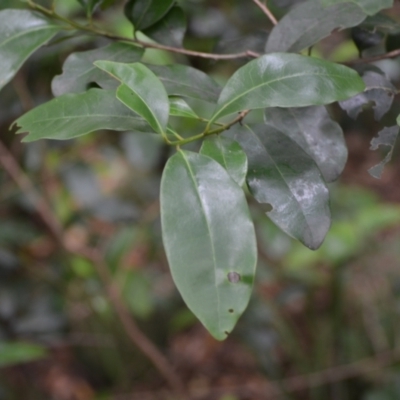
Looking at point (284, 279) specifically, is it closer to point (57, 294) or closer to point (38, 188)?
point (57, 294)

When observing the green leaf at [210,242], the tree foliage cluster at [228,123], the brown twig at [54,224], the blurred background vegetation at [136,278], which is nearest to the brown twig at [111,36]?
the tree foliage cluster at [228,123]

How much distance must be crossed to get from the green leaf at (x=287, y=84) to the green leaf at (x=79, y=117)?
9cm

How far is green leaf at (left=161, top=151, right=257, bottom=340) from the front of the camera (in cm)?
42

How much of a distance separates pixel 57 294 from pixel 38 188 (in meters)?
0.34

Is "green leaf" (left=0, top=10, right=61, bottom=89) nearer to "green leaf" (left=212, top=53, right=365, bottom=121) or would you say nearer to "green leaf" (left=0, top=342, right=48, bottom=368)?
"green leaf" (left=212, top=53, right=365, bottom=121)

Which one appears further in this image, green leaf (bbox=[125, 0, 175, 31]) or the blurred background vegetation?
the blurred background vegetation

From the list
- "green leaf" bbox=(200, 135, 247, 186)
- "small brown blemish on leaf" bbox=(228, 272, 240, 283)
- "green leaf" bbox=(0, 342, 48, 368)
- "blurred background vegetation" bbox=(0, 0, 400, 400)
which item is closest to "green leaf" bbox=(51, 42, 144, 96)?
"green leaf" bbox=(200, 135, 247, 186)

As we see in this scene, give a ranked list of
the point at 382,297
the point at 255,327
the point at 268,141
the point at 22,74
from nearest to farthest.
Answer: the point at 268,141 → the point at 22,74 → the point at 255,327 → the point at 382,297

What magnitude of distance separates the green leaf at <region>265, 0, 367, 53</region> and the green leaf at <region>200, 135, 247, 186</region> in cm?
17

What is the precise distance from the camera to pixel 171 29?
698 mm

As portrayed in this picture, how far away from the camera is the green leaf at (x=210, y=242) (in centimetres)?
42

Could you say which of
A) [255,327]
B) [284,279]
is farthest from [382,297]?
[255,327]

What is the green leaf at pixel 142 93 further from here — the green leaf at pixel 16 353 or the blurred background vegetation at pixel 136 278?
the green leaf at pixel 16 353

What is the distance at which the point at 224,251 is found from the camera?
Result: 440mm
